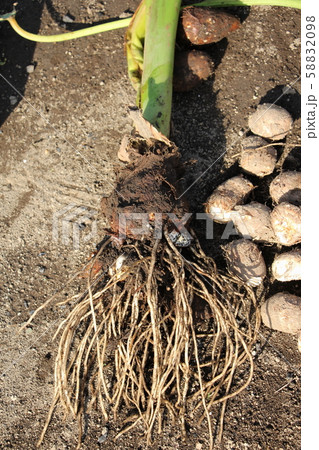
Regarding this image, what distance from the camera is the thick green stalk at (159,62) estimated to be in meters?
1.67

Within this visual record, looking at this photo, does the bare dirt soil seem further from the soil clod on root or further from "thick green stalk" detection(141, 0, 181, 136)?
"thick green stalk" detection(141, 0, 181, 136)

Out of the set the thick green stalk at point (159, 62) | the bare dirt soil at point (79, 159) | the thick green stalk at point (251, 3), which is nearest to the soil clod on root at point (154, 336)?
the bare dirt soil at point (79, 159)

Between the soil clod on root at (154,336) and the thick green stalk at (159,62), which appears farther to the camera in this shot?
the thick green stalk at (159,62)

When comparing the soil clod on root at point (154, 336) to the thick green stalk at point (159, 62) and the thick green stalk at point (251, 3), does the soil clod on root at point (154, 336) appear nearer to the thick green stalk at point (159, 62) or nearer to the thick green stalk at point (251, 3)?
the thick green stalk at point (159, 62)

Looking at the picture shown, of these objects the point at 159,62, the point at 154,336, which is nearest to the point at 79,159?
the point at 159,62

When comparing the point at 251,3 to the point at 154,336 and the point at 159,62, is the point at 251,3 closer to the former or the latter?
the point at 159,62

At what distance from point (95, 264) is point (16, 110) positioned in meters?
0.91

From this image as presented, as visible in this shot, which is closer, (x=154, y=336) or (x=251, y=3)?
(x=154, y=336)

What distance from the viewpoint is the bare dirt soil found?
5.48ft

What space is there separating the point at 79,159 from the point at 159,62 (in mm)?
550

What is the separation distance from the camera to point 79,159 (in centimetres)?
194

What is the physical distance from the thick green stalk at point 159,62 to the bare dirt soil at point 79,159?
0.79 feet

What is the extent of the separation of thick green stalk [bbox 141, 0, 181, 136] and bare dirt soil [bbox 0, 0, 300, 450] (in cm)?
24

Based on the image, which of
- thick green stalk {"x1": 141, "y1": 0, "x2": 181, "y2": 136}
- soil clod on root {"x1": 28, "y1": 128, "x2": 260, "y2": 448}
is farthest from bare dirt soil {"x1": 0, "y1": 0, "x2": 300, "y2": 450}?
thick green stalk {"x1": 141, "y1": 0, "x2": 181, "y2": 136}
